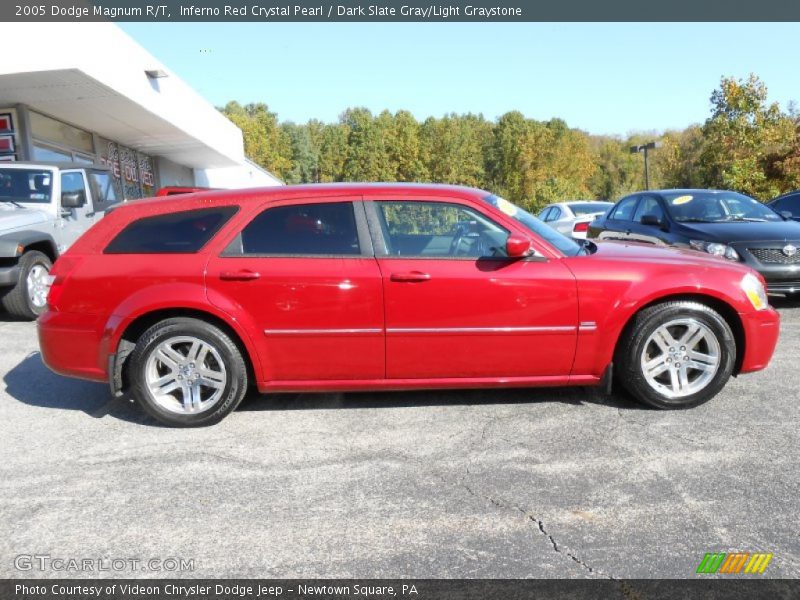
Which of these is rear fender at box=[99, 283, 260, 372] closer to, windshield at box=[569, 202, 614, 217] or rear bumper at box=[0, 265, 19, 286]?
rear bumper at box=[0, 265, 19, 286]

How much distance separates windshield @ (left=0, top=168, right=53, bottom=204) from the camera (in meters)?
8.56

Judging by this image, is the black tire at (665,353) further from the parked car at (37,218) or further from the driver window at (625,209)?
the parked car at (37,218)

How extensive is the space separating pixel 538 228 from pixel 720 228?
4.42 metres

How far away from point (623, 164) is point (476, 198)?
8354cm

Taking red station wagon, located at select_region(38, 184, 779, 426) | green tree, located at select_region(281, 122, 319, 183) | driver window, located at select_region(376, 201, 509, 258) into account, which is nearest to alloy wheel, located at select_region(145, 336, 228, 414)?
red station wagon, located at select_region(38, 184, 779, 426)

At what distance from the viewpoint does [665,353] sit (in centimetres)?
419

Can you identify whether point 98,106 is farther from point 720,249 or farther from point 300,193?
point 720,249

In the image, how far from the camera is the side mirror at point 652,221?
27.1 ft

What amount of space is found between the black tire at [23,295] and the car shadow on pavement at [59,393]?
2317 millimetres

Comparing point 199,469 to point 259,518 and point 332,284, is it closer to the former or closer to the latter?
point 259,518

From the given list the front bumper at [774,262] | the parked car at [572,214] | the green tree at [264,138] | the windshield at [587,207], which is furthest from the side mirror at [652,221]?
the green tree at [264,138]

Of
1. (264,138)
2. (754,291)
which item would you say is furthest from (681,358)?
(264,138)

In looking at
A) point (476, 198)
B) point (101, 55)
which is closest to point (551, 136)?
point (101, 55)

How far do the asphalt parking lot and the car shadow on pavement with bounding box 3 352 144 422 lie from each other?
0.04m
